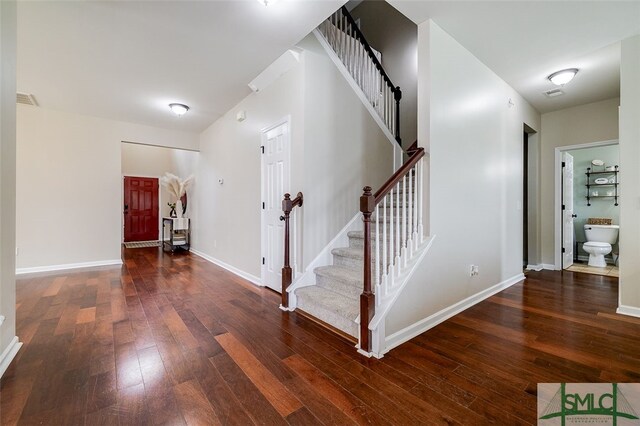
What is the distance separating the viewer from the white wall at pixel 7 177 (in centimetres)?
181

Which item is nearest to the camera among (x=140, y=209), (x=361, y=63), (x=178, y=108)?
(x=361, y=63)

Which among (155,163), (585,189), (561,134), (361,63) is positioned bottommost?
(585,189)

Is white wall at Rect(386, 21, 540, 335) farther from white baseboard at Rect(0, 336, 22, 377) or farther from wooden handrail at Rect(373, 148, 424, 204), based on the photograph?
white baseboard at Rect(0, 336, 22, 377)

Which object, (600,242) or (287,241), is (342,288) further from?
(600,242)

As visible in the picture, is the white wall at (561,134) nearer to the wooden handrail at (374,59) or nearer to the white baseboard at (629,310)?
the white baseboard at (629,310)

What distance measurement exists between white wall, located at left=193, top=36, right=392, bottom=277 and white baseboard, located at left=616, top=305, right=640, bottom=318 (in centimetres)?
284

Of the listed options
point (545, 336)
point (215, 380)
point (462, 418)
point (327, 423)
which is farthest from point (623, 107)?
point (215, 380)

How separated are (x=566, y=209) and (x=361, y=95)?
170 inches

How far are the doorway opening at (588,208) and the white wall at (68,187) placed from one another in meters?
8.01

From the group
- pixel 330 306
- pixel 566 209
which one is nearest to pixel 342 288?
pixel 330 306

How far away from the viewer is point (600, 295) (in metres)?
3.33

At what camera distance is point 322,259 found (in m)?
3.19

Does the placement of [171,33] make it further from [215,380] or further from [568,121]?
[568,121]

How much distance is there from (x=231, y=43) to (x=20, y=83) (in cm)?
319
